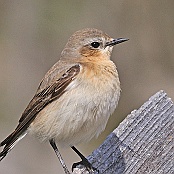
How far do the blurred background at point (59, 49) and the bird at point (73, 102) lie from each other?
2.48 meters

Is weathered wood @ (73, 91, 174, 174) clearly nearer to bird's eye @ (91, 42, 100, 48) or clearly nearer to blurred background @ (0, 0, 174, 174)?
bird's eye @ (91, 42, 100, 48)

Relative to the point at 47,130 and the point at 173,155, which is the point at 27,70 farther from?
the point at 173,155

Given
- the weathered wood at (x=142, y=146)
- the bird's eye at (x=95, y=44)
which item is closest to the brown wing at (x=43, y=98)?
the bird's eye at (x=95, y=44)

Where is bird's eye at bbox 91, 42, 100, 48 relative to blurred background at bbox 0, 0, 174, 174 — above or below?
below

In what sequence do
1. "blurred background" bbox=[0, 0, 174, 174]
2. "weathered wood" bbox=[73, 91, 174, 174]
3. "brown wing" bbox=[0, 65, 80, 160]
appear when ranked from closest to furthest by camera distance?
"weathered wood" bbox=[73, 91, 174, 174], "brown wing" bbox=[0, 65, 80, 160], "blurred background" bbox=[0, 0, 174, 174]

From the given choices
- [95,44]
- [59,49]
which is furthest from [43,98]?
[59,49]

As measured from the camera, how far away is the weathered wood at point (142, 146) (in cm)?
388

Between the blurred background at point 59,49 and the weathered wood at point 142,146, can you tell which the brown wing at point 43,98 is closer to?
the weathered wood at point 142,146

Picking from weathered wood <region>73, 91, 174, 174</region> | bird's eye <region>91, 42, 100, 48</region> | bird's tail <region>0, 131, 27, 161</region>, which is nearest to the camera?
weathered wood <region>73, 91, 174, 174</region>

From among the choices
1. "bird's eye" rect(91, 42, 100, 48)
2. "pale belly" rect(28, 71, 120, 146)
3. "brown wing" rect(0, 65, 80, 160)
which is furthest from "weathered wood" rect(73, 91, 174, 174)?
"bird's eye" rect(91, 42, 100, 48)

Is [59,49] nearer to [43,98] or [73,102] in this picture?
[43,98]

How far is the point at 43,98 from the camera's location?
5172 mm

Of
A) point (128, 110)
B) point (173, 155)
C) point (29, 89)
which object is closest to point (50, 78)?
point (173, 155)

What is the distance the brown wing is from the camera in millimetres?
5062
